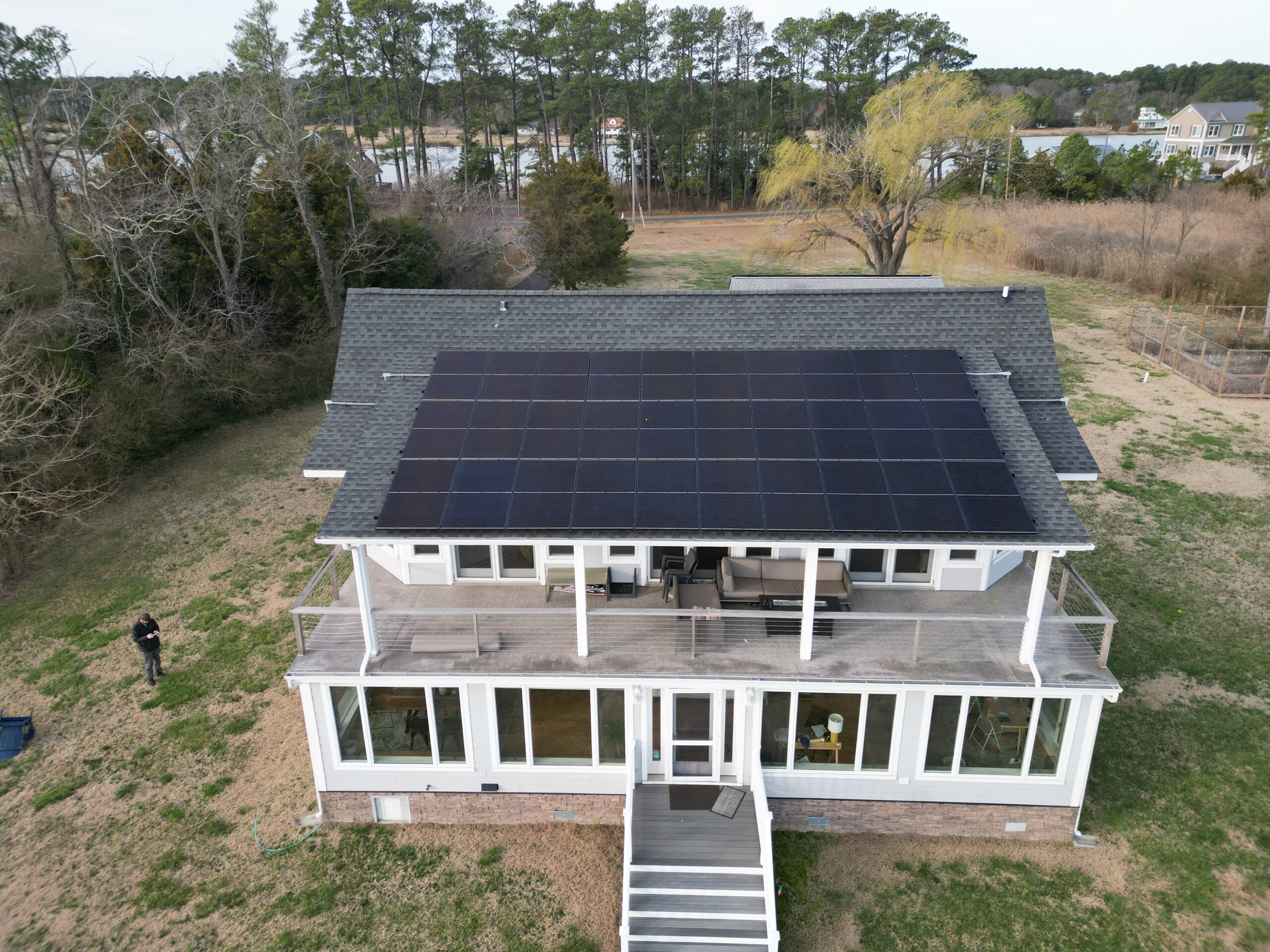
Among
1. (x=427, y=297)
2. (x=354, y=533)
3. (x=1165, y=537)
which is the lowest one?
(x=1165, y=537)

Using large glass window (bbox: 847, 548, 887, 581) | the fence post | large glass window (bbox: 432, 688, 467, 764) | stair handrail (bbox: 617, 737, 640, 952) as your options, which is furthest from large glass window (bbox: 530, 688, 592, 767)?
the fence post

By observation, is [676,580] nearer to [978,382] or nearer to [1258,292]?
[978,382]

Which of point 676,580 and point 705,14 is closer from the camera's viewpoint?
point 676,580

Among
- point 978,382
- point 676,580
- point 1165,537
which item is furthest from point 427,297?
point 1165,537

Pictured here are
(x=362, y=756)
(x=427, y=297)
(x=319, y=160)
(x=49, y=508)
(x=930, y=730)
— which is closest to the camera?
(x=930, y=730)

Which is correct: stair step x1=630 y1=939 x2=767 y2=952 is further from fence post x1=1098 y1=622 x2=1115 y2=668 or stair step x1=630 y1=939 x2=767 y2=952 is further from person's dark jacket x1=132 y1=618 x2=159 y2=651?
person's dark jacket x1=132 y1=618 x2=159 y2=651

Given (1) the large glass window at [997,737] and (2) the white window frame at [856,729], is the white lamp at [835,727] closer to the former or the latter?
(2) the white window frame at [856,729]

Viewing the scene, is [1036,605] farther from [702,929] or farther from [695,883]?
[702,929]
